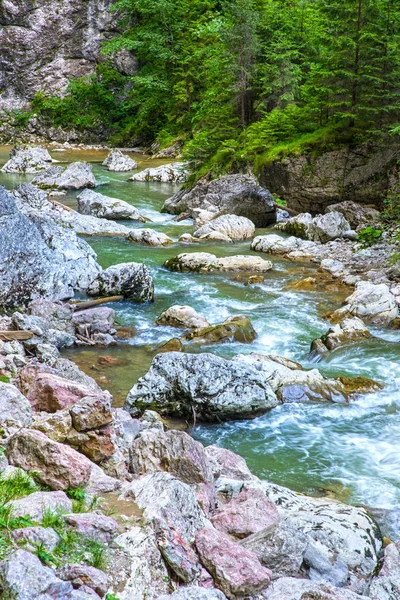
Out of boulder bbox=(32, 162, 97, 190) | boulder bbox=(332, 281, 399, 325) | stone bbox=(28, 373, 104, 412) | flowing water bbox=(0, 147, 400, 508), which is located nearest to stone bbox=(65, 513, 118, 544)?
stone bbox=(28, 373, 104, 412)

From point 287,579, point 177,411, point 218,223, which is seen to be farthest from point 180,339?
point 218,223

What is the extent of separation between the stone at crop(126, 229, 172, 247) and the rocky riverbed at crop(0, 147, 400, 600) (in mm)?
71

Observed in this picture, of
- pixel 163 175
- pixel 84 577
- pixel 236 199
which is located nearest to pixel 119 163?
pixel 163 175

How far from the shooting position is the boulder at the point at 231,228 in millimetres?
18125

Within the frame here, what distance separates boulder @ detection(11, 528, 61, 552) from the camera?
3197 mm

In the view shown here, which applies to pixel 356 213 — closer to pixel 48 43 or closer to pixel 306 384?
pixel 306 384

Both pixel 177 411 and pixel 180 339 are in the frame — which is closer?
pixel 177 411

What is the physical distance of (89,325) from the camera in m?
10.4

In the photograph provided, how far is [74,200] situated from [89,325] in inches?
551

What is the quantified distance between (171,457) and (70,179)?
2253cm

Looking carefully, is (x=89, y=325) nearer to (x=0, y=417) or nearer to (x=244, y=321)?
(x=244, y=321)

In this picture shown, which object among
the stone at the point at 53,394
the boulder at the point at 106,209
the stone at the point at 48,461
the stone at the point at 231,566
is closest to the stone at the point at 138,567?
the stone at the point at 231,566

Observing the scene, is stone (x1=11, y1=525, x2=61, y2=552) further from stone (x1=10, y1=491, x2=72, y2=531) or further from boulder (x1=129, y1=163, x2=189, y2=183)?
boulder (x1=129, y1=163, x2=189, y2=183)

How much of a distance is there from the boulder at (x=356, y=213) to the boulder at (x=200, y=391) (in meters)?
11.2
